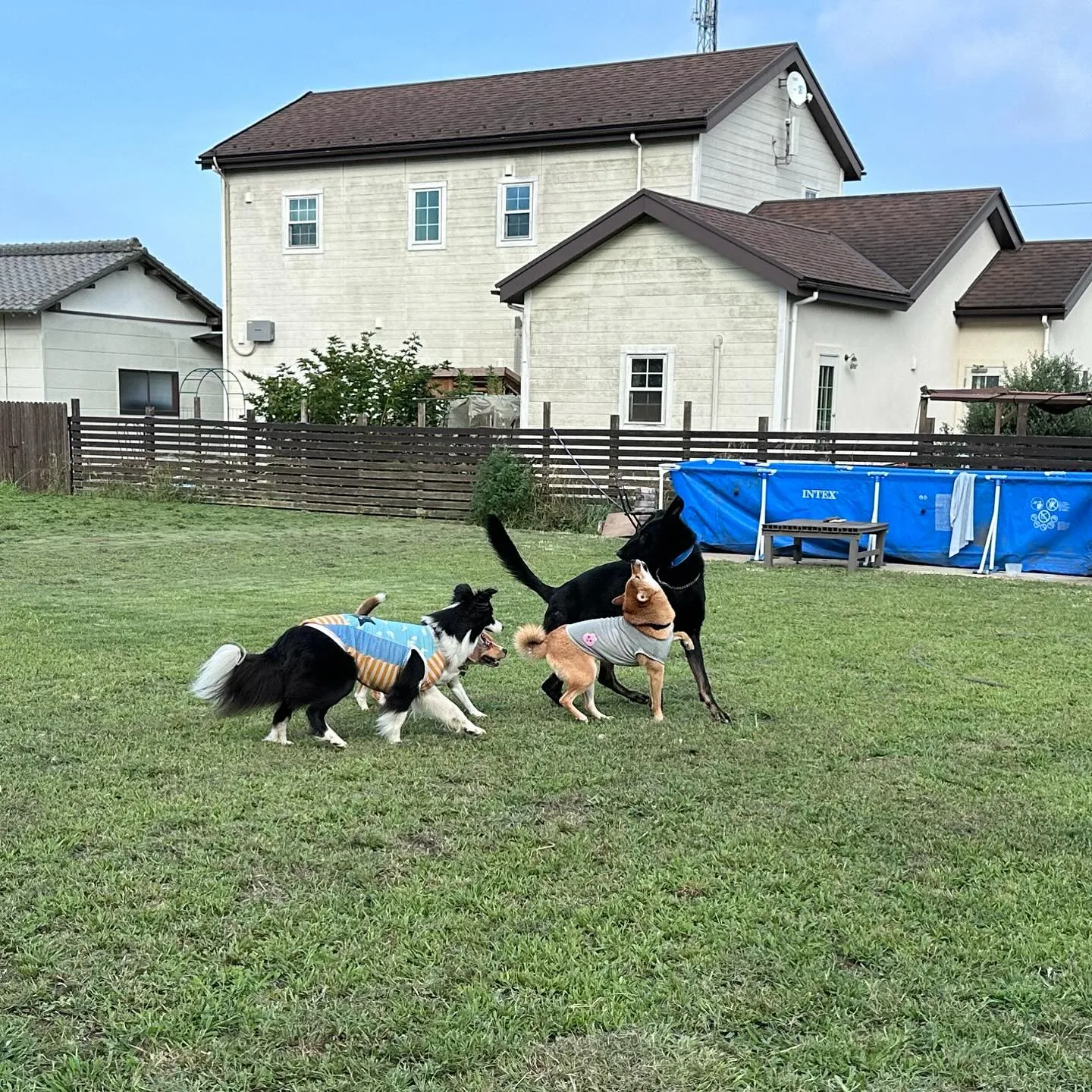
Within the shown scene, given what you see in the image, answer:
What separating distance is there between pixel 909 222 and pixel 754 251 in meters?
5.74

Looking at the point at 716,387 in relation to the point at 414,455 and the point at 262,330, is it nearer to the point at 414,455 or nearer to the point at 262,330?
the point at 414,455

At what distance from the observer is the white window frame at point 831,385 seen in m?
18.1

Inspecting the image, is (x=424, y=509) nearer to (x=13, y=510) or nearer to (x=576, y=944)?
(x=13, y=510)

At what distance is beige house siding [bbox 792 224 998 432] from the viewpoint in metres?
18.0

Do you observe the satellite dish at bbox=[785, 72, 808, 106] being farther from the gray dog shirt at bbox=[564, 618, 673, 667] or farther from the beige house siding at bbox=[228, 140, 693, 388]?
the gray dog shirt at bbox=[564, 618, 673, 667]

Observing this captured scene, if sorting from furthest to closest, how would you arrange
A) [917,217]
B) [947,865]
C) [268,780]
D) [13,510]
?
[917,217] → [13,510] → [268,780] → [947,865]

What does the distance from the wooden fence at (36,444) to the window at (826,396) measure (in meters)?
12.9

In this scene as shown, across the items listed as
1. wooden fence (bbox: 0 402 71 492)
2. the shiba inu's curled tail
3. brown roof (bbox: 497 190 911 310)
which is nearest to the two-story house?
brown roof (bbox: 497 190 911 310)

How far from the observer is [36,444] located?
2044cm

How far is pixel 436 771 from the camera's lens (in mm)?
4934

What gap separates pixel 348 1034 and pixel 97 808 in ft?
6.45

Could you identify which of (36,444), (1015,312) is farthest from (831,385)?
(36,444)

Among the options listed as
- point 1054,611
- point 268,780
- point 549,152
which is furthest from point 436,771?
point 549,152

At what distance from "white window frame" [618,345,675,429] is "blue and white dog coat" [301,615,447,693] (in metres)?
13.2
